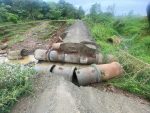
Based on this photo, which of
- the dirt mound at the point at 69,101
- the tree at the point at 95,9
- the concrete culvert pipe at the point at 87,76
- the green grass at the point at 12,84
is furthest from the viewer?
the tree at the point at 95,9

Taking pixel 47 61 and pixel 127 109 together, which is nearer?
pixel 127 109

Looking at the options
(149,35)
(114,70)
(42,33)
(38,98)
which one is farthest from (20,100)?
(42,33)

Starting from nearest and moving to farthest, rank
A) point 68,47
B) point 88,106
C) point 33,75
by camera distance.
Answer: point 88,106
point 33,75
point 68,47

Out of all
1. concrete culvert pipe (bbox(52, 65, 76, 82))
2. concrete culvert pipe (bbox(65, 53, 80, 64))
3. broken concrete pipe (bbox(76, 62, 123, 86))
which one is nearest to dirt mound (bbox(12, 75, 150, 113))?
broken concrete pipe (bbox(76, 62, 123, 86))

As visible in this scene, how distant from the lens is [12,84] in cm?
534

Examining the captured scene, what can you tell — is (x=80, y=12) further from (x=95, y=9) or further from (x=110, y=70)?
(x=110, y=70)

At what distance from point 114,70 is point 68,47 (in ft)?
5.46

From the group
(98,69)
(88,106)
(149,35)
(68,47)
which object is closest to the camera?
(88,106)

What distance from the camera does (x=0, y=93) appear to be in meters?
4.95

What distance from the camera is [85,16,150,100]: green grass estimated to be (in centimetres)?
679

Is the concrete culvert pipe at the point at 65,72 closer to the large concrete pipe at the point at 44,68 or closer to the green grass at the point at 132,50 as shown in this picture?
the large concrete pipe at the point at 44,68

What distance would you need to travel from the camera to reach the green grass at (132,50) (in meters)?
6.79

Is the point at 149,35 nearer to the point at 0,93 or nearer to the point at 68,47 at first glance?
the point at 68,47

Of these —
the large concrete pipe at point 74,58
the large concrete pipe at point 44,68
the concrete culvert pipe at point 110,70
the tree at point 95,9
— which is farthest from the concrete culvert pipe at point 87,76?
the tree at point 95,9
